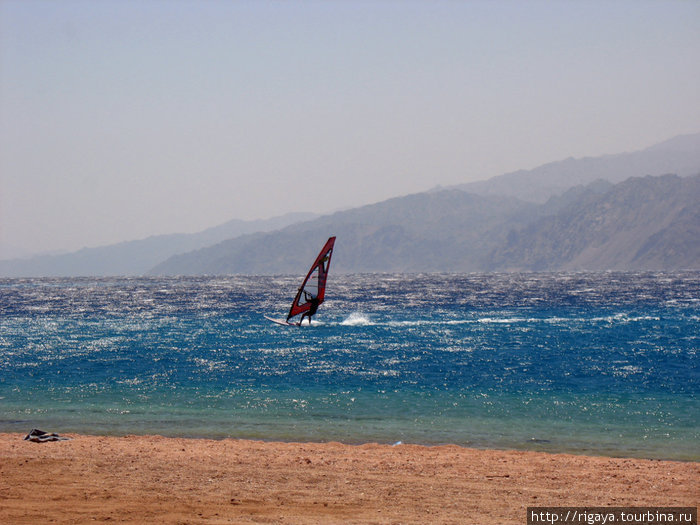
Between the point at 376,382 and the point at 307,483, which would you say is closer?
the point at 307,483

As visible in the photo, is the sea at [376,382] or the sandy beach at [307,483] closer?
the sandy beach at [307,483]

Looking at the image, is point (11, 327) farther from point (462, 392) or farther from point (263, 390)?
point (462, 392)

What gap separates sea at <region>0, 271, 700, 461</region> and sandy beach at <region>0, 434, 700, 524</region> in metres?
4.00

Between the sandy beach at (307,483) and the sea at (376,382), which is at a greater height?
the sandy beach at (307,483)

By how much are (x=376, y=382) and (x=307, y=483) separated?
19.1 metres

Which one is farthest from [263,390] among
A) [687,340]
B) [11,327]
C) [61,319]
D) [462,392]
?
[61,319]

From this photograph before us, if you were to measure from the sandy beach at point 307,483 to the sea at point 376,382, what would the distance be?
400cm

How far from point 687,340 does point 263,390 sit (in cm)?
3650

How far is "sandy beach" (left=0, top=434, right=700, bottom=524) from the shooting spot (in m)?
12.7

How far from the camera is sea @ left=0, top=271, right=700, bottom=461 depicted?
23.7 m

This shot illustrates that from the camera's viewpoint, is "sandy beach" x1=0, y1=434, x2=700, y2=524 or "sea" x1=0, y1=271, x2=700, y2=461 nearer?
"sandy beach" x1=0, y1=434, x2=700, y2=524

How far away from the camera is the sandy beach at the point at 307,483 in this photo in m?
12.7

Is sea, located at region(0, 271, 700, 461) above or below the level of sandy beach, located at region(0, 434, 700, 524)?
below

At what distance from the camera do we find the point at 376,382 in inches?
1331
